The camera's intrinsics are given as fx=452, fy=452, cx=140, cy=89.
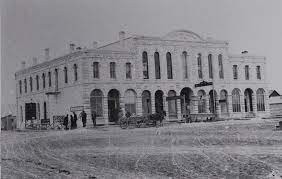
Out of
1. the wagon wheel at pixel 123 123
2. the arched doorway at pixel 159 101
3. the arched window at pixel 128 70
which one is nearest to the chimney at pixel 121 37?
the arched window at pixel 128 70

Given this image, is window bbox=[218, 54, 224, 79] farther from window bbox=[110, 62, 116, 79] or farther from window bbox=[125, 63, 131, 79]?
window bbox=[110, 62, 116, 79]

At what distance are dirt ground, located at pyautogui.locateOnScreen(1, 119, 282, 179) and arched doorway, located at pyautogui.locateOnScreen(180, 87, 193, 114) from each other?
18 cm

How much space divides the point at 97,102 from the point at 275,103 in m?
1.89

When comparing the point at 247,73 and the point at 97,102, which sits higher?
the point at 247,73

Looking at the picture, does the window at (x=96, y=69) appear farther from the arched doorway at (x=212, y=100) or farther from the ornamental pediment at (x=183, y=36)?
the arched doorway at (x=212, y=100)

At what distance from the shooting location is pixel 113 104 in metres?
4.42

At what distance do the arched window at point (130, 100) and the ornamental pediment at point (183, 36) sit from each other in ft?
2.09

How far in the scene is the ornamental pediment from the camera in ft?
14.4

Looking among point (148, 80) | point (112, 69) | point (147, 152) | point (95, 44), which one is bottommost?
point (147, 152)

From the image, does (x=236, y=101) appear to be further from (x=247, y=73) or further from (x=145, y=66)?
(x=145, y=66)

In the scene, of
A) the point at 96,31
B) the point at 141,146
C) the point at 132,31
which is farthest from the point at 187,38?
the point at 141,146

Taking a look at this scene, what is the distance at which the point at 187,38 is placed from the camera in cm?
447

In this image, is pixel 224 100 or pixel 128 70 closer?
pixel 128 70

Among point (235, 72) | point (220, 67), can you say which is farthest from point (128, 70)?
point (235, 72)
